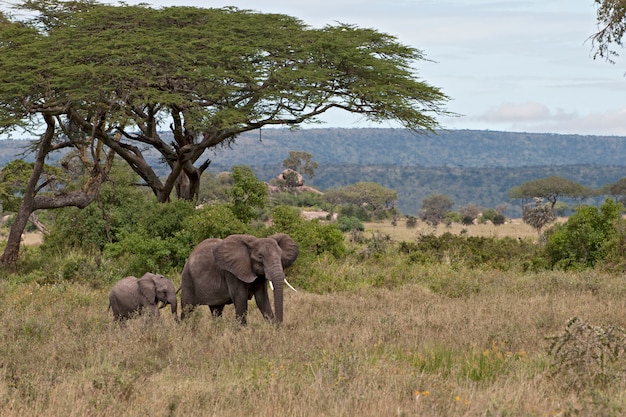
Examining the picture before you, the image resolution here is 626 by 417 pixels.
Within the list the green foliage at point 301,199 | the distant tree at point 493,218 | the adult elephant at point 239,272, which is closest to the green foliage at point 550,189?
the distant tree at point 493,218

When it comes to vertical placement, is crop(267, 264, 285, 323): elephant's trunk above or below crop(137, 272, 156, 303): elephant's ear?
above

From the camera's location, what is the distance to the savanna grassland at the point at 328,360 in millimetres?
7340

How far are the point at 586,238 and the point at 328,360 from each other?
14.6m

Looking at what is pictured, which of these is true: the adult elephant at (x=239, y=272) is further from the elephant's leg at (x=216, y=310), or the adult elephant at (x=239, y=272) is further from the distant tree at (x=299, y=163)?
the distant tree at (x=299, y=163)

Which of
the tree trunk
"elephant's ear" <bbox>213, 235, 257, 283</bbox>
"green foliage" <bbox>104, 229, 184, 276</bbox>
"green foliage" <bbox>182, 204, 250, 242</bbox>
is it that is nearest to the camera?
"elephant's ear" <bbox>213, 235, 257, 283</bbox>

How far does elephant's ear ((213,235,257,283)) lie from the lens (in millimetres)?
11609

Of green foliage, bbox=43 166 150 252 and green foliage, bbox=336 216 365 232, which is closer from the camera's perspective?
green foliage, bbox=43 166 150 252

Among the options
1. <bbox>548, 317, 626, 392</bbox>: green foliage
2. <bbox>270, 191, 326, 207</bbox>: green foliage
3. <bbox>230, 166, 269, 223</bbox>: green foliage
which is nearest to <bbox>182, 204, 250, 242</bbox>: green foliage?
<bbox>230, 166, 269, 223</bbox>: green foliage

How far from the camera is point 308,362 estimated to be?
8.85 metres

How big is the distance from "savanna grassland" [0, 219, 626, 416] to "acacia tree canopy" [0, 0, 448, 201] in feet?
34.7

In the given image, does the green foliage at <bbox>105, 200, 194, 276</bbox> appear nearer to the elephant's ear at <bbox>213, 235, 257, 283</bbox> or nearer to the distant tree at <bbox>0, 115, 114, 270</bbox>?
the distant tree at <bbox>0, 115, 114, 270</bbox>

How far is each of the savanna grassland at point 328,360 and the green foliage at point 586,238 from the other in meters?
6.28

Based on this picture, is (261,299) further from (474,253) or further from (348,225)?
(348,225)

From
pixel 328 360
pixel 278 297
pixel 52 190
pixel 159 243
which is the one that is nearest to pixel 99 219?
pixel 52 190
